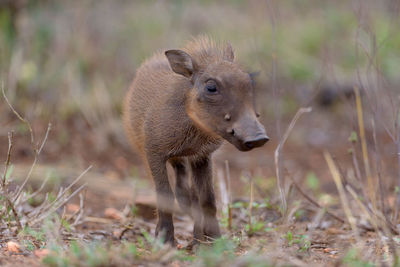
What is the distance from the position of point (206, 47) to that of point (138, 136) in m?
1.03

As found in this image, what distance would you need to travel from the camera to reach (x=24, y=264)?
3373 millimetres

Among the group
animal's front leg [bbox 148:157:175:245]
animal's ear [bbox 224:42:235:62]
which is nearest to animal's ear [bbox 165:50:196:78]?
animal's ear [bbox 224:42:235:62]

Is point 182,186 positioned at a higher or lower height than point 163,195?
lower

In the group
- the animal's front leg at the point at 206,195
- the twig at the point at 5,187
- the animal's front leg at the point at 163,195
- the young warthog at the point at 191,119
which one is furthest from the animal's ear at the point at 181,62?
the twig at the point at 5,187

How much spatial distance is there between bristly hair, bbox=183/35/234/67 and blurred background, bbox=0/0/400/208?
64cm

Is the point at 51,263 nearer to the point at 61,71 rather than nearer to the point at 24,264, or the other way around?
the point at 24,264

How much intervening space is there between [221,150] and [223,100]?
1.29 metres

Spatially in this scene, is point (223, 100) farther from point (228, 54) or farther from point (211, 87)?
point (228, 54)

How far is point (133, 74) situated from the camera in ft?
31.5

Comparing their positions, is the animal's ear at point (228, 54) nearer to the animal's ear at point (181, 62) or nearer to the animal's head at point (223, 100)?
the animal's head at point (223, 100)

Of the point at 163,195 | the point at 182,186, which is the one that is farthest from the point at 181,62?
the point at 182,186

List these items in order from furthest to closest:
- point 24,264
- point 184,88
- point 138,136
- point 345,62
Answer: point 345,62 → point 138,136 → point 184,88 → point 24,264

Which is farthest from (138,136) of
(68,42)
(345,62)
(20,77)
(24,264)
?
(345,62)

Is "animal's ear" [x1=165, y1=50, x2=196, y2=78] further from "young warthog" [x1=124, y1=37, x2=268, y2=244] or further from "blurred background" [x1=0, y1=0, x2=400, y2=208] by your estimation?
"blurred background" [x1=0, y1=0, x2=400, y2=208]
